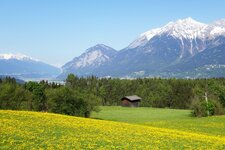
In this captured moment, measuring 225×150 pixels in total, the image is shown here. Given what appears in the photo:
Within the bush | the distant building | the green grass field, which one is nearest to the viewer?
the green grass field

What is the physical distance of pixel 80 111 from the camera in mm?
92250

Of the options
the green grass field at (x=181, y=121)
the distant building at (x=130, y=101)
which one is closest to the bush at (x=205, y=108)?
the green grass field at (x=181, y=121)

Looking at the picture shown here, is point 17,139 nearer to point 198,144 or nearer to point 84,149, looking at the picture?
point 84,149

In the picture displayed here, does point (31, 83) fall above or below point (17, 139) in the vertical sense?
above

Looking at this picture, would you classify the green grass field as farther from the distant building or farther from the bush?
the distant building

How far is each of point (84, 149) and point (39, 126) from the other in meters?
10.1

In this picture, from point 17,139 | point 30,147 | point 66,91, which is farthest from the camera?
point 66,91

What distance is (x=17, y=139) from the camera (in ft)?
86.6

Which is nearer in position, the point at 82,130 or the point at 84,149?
the point at 84,149

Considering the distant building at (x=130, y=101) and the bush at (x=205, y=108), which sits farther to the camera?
the distant building at (x=130, y=101)

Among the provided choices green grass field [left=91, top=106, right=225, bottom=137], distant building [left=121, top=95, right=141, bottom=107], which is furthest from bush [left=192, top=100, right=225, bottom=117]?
distant building [left=121, top=95, right=141, bottom=107]

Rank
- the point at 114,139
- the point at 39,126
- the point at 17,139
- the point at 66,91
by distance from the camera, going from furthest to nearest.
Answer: the point at 66,91
the point at 39,126
the point at 114,139
the point at 17,139

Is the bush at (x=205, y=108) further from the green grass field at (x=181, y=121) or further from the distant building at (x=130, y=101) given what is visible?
the distant building at (x=130, y=101)

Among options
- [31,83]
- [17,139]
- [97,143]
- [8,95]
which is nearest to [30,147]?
[17,139]
